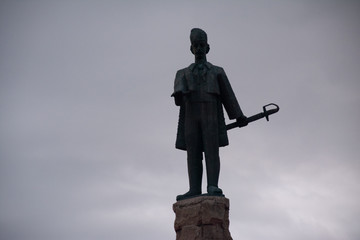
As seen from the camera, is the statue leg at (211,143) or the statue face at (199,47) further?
the statue face at (199,47)

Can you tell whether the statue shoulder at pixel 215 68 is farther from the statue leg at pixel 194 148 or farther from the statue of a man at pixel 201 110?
the statue leg at pixel 194 148

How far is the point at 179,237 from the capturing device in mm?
9523

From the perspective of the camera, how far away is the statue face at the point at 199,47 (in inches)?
403

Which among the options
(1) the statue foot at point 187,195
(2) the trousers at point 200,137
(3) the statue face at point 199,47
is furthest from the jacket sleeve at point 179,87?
(1) the statue foot at point 187,195

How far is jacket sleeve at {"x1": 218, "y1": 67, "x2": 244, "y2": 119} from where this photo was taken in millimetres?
10180

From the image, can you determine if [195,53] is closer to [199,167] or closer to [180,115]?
[180,115]

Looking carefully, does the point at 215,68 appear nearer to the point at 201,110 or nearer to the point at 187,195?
the point at 201,110

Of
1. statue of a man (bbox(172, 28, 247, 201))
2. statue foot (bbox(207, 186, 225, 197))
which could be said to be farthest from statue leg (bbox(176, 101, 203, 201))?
statue foot (bbox(207, 186, 225, 197))

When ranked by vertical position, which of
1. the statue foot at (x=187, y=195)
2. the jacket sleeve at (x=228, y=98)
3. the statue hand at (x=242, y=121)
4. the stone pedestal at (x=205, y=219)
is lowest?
the stone pedestal at (x=205, y=219)

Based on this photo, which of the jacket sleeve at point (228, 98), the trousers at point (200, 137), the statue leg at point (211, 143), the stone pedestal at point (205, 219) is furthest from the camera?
the jacket sleeve at point (228, 98)

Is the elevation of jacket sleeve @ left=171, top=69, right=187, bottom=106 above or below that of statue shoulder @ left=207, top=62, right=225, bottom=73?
below

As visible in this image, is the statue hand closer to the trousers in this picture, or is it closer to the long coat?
the long coat

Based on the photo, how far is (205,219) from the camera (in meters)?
9.21

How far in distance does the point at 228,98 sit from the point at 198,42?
1.11 meters
